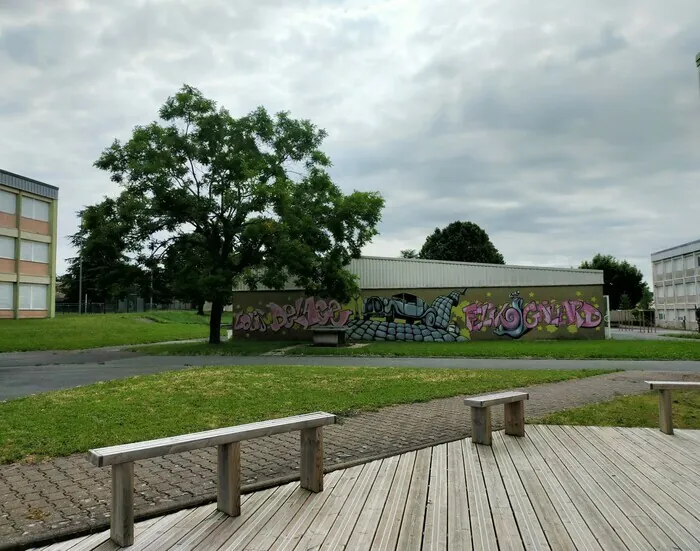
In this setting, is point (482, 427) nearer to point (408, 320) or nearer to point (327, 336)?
point (327, 336)

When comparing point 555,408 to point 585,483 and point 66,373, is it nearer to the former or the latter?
point 585,483

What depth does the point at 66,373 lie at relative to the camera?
13.6 meters

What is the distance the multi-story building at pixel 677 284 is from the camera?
53.8m

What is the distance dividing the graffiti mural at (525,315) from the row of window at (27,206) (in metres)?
32.0

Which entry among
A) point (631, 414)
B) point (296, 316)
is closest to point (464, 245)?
point (296, 316)

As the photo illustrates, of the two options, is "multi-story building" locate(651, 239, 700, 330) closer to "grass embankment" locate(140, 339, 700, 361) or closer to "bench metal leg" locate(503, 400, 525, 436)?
"grass embankment" locate(140, 339, 700, 361)

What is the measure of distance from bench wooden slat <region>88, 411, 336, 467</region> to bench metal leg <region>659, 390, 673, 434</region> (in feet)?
13.9

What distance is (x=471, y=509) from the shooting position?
3820 mm

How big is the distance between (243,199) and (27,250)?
1013 inches

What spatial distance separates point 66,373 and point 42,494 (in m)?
10.6

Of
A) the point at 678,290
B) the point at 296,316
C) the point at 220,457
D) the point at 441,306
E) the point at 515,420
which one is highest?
the point at 678,290

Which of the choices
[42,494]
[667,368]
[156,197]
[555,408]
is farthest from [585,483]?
[156,197]

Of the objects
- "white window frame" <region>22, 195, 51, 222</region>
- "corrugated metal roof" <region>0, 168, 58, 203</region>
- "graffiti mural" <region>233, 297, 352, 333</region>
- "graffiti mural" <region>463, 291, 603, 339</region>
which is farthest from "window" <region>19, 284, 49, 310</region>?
"graffiti mural" <region>463, 291, 603, 339</region>

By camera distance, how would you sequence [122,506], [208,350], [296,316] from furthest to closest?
[296,316], [208,350], [122,506]
